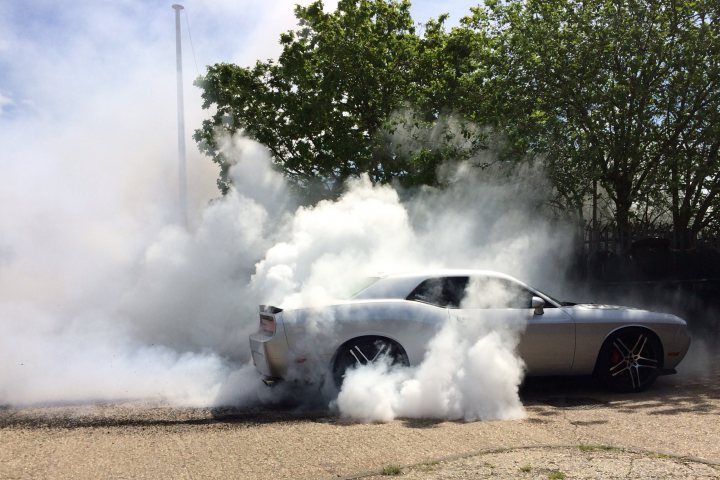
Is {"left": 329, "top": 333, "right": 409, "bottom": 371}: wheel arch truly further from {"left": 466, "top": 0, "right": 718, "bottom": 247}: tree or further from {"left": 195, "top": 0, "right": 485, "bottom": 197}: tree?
{"left": 195, "top": 0, "right": 485, "bottom": 197}: tree

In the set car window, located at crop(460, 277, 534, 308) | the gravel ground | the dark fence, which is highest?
the dark fence

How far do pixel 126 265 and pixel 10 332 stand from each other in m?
2.95

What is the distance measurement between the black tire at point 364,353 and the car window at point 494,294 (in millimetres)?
871

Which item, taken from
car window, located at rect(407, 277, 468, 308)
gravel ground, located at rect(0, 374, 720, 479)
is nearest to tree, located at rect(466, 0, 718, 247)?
car window, located at rect(407, 277, 468, 308)

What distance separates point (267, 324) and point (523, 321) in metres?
2.60

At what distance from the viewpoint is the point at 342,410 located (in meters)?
6.01

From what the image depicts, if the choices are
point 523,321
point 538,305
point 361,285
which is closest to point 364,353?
point 361,285

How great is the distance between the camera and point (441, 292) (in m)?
6.85

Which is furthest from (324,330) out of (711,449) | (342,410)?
(711,449)

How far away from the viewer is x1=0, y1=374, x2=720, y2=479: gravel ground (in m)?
4.34

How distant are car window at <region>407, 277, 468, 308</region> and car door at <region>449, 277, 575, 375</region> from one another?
37 millimetres

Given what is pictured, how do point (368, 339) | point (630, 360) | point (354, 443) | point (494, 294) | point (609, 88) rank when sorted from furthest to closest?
point (609, 88) < point (630, 360) < point (494, 294) < point (368, 339) < point (354, 443)

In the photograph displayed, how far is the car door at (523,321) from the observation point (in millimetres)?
6727

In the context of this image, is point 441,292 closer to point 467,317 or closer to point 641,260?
point 467,317
